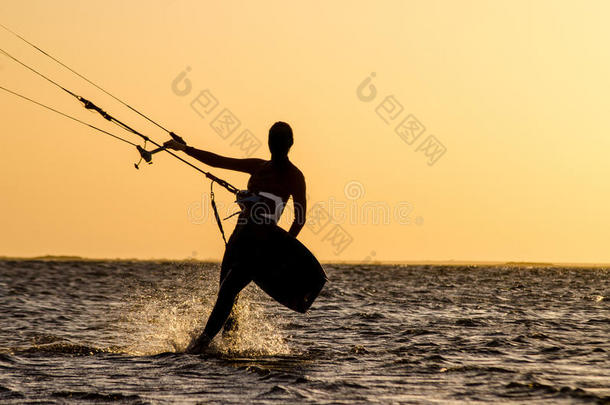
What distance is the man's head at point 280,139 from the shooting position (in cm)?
1068

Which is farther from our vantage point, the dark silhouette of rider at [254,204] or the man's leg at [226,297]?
the man's leg at [226,297]

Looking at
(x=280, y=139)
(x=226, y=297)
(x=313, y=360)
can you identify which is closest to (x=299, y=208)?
(x=280, y=139)

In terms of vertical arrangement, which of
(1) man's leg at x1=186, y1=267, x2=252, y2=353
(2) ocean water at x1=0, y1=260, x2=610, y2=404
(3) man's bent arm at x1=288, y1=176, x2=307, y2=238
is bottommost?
(2) ocean water at x1=0, y1=260, x2=610, y2=404

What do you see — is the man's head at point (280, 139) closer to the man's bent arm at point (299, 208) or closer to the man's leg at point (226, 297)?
the man's bent arm at point (299, 208)

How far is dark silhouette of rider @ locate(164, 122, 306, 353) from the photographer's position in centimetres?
1075

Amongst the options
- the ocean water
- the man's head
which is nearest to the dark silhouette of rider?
the man's head

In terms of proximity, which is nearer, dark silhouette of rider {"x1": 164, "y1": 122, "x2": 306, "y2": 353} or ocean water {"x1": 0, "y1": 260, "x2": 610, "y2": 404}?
ocean water {"x1": 0, "y1": 260, "x2": 610, "y2": 404}

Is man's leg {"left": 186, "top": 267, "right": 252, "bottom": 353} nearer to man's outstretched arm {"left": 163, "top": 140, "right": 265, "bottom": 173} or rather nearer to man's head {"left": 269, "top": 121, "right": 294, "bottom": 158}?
man's outstretched arm {"left": 163, "top": 140, "right": 265, "bottom": 173}

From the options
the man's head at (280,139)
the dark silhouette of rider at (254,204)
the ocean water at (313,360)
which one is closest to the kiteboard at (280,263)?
the dark silhouette of rider at (254,204)

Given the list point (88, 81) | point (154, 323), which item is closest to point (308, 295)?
point (88, 81)

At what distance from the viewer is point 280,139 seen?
1068 cm

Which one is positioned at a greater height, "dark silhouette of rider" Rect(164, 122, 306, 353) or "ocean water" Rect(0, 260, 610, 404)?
"dark silhouette of rider" Rect(164, 122, 306, 353)

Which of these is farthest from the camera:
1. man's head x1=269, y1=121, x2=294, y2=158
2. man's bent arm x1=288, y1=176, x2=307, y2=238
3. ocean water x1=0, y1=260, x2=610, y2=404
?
man's bent arm x1=288, y1=176, x2=307, y2=238

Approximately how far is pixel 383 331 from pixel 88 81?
6.77 meters
